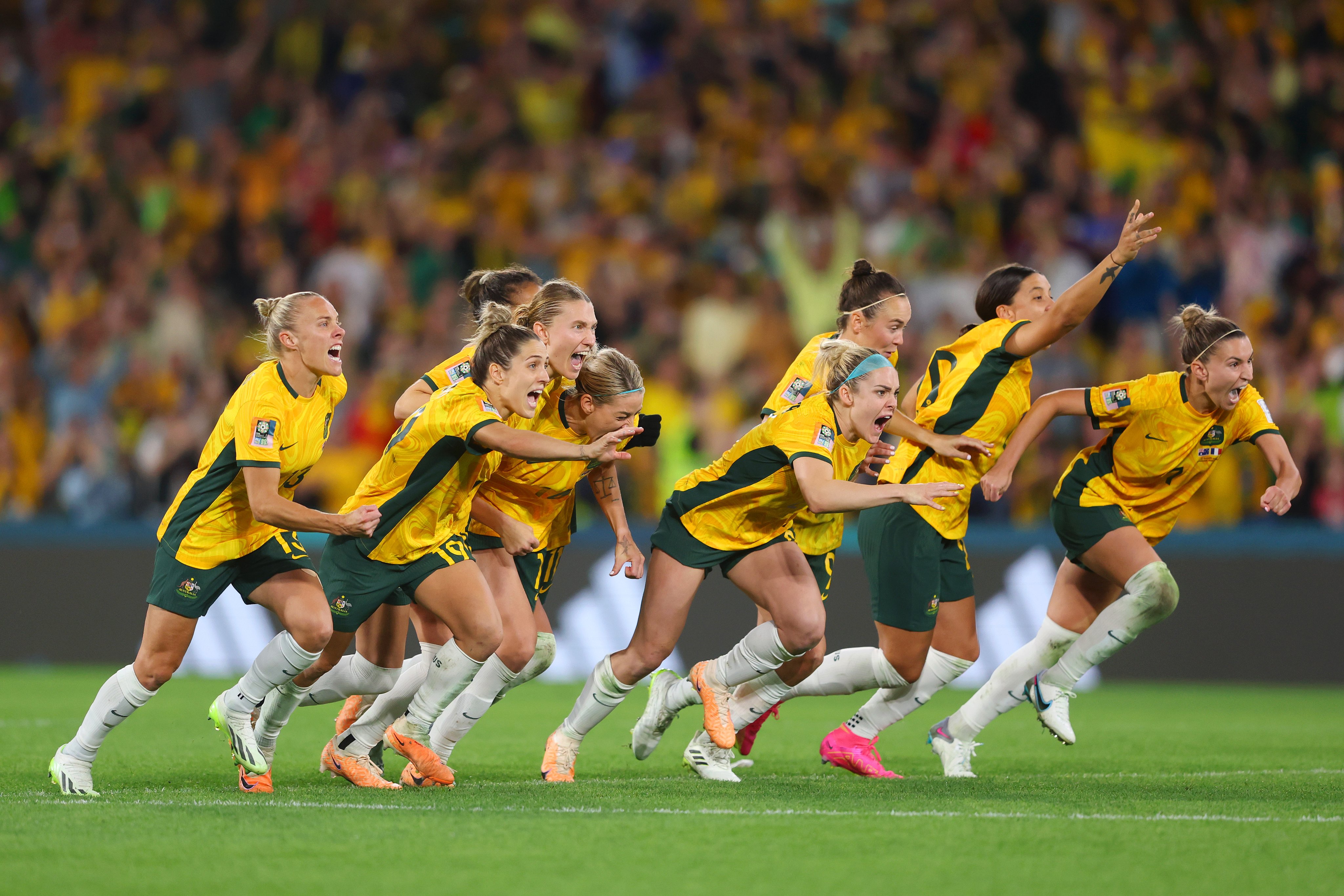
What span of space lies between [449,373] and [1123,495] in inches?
126

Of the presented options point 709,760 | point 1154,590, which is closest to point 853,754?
point 709,760

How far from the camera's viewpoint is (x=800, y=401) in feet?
22.7

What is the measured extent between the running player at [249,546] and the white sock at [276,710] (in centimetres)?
21

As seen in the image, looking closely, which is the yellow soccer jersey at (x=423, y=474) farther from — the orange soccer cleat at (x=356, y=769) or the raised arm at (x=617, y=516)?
the orange soccer cleat at (x=356, y=769)

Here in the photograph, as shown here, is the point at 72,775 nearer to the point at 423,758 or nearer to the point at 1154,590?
the point at 423,758

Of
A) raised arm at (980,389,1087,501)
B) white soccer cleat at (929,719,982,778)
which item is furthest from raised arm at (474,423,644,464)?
white soccer cleat at (929,719,982,778)

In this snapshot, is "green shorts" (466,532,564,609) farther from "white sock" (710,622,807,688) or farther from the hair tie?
the hair tie

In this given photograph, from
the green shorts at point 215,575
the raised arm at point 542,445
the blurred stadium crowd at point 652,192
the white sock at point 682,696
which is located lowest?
the white sock at point 682,696

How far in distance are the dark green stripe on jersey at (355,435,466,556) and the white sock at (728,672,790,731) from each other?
1717 mm

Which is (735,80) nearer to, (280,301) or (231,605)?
(231,605)

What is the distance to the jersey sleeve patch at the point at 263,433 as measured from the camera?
6.11m

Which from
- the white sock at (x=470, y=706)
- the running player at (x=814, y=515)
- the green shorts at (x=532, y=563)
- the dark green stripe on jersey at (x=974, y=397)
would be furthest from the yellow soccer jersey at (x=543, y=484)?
the dark green stripe on jersey at (x=974, y=397)

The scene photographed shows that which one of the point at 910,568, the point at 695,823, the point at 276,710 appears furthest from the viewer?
the point at 910,568

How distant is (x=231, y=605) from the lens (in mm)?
12133
